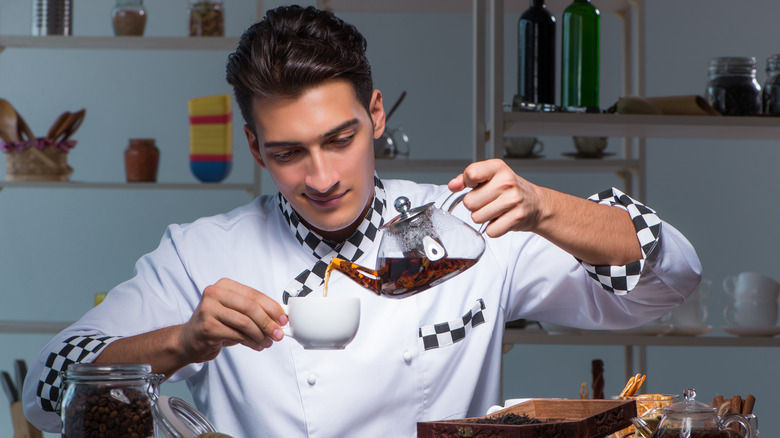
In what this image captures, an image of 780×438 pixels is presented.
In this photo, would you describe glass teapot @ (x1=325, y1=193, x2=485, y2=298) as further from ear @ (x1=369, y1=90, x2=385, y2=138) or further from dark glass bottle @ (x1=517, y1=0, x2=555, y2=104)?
dark glass bottle @ (x1=517, y1=0, x2=555, y2=104)

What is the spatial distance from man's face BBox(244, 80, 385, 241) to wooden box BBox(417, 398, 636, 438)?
1.45 ft

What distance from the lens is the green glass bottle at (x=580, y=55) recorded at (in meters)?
2.17

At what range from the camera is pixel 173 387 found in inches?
135

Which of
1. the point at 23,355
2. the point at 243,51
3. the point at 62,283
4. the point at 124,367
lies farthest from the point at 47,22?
the point at 124,367

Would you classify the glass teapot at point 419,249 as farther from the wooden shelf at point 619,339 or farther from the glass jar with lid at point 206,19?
the glass jar with lid at point 206,19

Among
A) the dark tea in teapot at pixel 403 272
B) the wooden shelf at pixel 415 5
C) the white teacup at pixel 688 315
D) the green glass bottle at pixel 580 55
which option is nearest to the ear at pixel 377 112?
the dark tea in teapot at pixel 403 272

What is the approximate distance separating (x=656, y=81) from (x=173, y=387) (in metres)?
2.40

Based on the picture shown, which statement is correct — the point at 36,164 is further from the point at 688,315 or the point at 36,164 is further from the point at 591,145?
the point at 688,315

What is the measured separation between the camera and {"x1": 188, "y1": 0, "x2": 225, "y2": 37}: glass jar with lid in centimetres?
278

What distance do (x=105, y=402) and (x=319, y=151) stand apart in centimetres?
55

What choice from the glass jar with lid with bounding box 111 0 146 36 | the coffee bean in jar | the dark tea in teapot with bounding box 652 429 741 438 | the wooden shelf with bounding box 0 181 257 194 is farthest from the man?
the glass jar with lid with bounding box 111 0 146 36

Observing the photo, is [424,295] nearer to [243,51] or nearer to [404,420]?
[404,420]

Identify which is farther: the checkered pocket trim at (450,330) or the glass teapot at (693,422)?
the checkered pocket trim at (450,330)

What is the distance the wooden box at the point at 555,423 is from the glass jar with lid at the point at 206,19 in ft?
6.99
